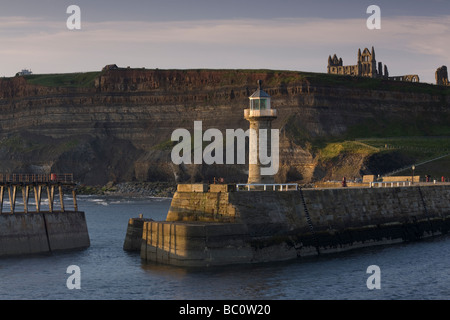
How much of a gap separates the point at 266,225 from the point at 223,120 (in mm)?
125444

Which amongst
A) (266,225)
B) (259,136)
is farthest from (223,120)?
(266,225)

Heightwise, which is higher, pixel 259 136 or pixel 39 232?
pixel 259 136

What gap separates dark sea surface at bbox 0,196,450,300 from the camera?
43.6m

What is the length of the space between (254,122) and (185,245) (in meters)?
13.8

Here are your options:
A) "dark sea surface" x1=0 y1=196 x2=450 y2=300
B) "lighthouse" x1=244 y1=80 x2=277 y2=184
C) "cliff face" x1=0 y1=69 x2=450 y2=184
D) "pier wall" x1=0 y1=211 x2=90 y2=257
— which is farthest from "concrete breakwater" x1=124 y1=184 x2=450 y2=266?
"cliff face" x1=0 y1=69 x2=450 y2=184

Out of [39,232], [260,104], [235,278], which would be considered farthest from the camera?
[260,104]

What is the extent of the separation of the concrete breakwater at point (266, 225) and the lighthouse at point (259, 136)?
3.79 meters

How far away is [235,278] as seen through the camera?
46.5m

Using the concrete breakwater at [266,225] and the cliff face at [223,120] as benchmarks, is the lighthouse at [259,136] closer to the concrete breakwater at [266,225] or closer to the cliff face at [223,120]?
the concrete breakwater at [266,225]

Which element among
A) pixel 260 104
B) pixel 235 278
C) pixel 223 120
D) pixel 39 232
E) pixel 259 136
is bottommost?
pixel 235 278

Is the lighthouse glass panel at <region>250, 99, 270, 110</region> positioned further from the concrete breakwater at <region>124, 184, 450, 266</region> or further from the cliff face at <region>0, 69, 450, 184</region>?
the cliff face at <region>0, 69, 450, 184</region>

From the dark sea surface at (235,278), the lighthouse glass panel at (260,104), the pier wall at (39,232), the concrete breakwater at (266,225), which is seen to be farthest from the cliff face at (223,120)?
the pier wall at (39,232)

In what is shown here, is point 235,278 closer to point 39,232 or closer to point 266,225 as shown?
point 266,225

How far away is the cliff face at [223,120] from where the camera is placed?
15825 centimetres
